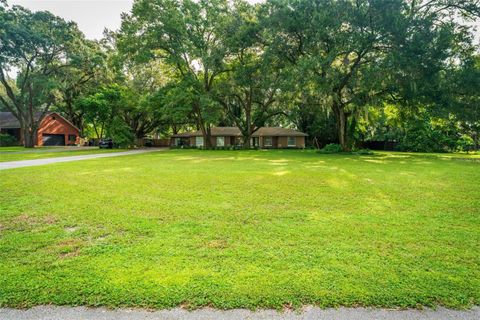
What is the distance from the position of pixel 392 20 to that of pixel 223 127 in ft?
91.2

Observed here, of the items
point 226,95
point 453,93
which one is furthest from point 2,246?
point 226,95

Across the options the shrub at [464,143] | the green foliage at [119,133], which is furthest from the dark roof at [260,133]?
the shrub at [464,143]

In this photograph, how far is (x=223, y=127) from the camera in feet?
140

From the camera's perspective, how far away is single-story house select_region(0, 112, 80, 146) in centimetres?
3581

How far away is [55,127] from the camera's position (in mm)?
37781

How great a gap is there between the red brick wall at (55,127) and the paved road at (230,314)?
134 ft

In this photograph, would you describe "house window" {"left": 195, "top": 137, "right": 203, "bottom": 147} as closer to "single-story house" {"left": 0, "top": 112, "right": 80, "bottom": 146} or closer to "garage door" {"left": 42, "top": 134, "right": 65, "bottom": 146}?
"single-story house" {"left": 0, "top": 112, "right": 80, "bottom": 146}

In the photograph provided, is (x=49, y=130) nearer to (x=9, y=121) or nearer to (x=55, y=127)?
(x=55, y=127)

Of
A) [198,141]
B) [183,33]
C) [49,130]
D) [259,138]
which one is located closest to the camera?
[183,33]

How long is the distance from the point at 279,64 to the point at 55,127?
31.2 meters

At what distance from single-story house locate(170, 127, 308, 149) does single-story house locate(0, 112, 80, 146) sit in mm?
15348

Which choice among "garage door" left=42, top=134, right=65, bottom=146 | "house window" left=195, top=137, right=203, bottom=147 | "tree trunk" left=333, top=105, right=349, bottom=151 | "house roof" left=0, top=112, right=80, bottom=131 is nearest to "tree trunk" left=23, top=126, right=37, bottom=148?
"house roof" left=0, top=112, right=80, bottom=131

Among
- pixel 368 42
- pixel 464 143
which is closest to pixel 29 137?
pixel 368 42

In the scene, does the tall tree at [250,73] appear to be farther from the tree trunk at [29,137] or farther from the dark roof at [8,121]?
the dark roof at [8,121]
